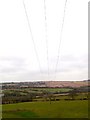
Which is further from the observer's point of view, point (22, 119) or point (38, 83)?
point (38, 83)

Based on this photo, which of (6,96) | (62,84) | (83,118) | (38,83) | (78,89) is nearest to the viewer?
(83,118)

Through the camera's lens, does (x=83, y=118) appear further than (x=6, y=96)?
No

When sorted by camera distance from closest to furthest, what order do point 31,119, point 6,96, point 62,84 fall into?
point 31,119 < point 62,84 < point 6,96

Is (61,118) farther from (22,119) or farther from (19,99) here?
(19,99)

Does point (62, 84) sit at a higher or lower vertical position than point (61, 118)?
higher

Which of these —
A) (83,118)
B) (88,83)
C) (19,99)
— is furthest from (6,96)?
(83,118)

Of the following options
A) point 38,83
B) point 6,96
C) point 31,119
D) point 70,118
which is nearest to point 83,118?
point 70,118

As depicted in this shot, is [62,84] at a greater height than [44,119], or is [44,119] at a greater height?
[62,84]

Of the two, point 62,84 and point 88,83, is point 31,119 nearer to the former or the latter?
point 62,84

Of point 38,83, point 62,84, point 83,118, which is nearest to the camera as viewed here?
point 83,118
